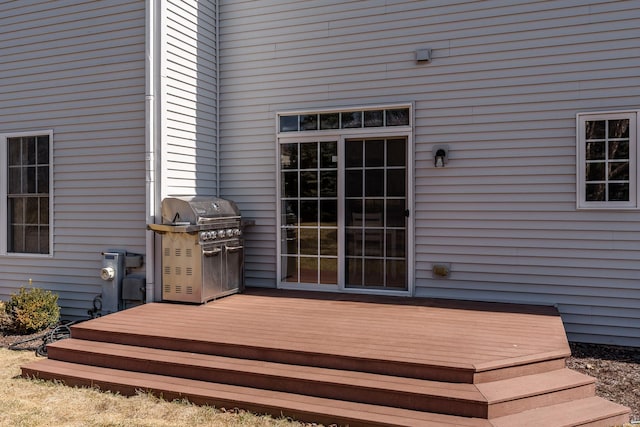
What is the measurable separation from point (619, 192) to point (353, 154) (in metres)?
2.89

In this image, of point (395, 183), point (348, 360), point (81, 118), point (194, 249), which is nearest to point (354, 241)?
point (395, 183)

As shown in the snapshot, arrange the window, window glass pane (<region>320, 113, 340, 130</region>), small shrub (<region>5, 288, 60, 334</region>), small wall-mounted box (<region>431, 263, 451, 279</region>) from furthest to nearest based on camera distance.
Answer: window glass pane (<region>320, 113, 340, 130</region>) < small wall-mounted box (<region>431, 263, 451, 279</region>) < small shrub (<region>5, 288, 60, 334</region>) < the window

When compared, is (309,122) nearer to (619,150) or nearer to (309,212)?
(309,212)

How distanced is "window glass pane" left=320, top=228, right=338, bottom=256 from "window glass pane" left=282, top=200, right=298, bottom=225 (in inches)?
16.2

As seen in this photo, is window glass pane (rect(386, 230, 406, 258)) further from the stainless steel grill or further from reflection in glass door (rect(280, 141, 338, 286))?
the stainless steel grill

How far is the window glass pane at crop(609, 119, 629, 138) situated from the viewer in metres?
5.01

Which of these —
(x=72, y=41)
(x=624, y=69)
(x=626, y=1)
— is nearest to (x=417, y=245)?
(x=624, y=69)

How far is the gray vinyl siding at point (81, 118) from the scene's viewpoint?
5.85 meters

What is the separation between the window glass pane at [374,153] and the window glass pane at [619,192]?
8.01 feet


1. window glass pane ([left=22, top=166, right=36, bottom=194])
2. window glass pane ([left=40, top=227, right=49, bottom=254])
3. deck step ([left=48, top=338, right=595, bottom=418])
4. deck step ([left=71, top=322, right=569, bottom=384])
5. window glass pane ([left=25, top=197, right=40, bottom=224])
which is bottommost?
deck step ([left=48, top=338, right=595, bottom=418])

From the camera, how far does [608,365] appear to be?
4.42m

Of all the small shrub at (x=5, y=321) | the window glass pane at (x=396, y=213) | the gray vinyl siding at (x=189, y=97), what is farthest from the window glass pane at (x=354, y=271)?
the small shrub at (x=5, y=321)

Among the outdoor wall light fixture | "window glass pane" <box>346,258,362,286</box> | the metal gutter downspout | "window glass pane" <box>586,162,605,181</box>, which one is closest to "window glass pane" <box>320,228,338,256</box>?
"window glass pane" <box>346,258,362,286</box>

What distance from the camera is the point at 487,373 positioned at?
11.2ft
